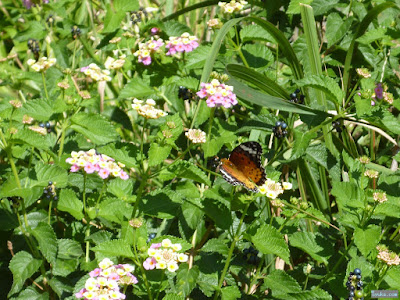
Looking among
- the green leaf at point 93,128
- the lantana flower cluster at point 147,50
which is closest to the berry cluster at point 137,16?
the lantana flower cluster at point 147,50

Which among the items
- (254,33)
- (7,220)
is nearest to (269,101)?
(254,33)

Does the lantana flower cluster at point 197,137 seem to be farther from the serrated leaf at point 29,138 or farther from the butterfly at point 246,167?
the serrated leaf at point 29,138

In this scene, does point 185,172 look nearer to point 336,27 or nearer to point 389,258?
point 389,258

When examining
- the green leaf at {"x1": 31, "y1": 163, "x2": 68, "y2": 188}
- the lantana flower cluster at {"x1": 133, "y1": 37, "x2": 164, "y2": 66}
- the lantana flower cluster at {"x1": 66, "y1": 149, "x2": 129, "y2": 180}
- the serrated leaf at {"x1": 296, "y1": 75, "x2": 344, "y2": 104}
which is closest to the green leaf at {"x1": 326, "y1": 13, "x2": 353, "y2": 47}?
the serrated leaf at {"x1": 296, "y1": 75, "x2": 344, "y2": 104}

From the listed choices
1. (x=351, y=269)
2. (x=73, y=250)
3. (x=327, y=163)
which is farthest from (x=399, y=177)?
(x=73, y=250)

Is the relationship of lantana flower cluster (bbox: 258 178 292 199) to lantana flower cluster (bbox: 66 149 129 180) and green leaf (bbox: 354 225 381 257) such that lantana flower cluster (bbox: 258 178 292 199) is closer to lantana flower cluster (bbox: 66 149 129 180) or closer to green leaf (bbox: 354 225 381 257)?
green leaf (bbox: 354 225 381 257)
